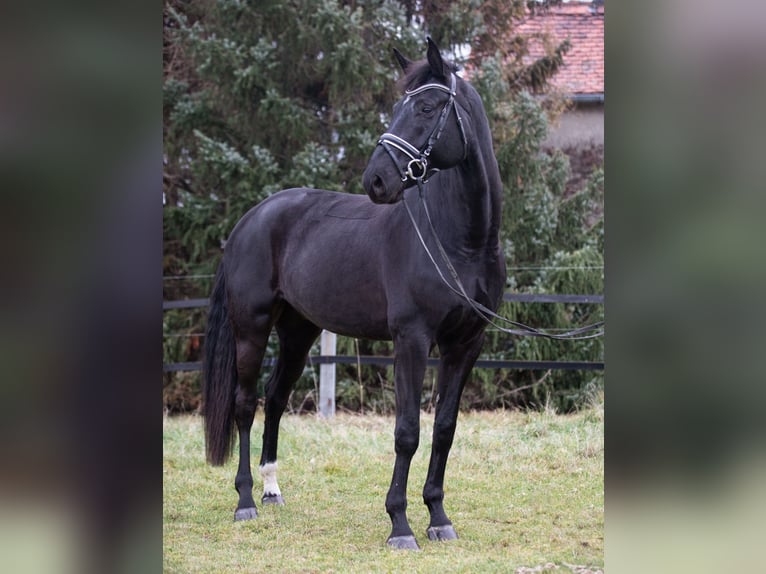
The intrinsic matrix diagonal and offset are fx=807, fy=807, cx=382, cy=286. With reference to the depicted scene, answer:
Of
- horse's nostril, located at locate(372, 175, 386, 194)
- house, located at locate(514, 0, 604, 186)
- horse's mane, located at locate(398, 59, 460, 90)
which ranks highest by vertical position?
house, located at locate(514, 0, 604, 186)

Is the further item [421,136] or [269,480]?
→ [269,480]

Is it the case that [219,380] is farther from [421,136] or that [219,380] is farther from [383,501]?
[421,136]

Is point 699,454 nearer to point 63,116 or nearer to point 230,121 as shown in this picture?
point 63,116

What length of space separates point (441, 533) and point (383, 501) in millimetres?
955

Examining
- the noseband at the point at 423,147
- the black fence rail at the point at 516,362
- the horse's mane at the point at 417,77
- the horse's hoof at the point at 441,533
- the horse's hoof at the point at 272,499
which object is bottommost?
the horse's hoof at the point at 272,499

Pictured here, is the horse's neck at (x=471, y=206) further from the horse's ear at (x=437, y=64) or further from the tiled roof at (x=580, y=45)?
the tiled roof at (x=580, y=45)

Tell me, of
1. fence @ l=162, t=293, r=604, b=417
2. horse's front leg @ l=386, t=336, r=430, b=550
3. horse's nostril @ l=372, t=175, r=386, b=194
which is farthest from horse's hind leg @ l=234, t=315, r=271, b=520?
fence @ l=162, t=293, r=604, b=417

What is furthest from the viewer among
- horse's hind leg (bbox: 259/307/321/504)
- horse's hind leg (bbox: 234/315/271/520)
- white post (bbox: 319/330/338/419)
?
white post (bbox: 319/330/338/419)

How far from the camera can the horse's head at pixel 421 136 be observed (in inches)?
142

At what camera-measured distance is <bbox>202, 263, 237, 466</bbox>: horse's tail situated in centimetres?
494

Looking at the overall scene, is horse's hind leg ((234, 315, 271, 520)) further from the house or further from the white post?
the house

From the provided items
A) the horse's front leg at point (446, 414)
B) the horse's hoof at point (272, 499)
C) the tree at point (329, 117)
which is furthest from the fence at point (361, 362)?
the horse's front leg at point (446, 414)

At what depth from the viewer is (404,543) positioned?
3.89 metres

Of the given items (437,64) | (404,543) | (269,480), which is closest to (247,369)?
(269,480)
